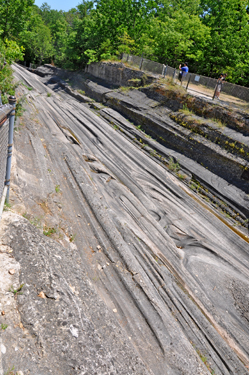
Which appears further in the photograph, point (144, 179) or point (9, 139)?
point (144, 179)

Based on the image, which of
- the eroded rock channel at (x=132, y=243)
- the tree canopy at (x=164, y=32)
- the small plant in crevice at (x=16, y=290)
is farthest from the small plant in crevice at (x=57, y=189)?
the tree canopy at (x=164, y=32)

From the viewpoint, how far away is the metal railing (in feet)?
54.7

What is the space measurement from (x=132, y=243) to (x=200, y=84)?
49.8 ft

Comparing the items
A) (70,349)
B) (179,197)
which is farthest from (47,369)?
(179,197)

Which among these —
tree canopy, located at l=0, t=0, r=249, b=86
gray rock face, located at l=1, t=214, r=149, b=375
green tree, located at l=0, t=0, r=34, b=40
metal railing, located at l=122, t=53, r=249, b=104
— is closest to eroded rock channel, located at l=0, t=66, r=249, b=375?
gray rock face, located at l=1, t=214, r=149, b=375

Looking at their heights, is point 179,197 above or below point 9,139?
below

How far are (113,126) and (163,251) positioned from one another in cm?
1315

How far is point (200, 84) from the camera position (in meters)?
18.8

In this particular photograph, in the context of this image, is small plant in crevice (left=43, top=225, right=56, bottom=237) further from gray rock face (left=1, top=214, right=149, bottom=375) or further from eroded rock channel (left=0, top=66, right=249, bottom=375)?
gray rock face (left=1, top=214, right=149, bottom=375)

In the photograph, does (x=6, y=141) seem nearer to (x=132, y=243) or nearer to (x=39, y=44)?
(x=132, y=243)

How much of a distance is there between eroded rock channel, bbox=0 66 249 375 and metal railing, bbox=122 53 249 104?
5.15 feet

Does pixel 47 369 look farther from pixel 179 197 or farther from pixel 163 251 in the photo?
pixel 179 197

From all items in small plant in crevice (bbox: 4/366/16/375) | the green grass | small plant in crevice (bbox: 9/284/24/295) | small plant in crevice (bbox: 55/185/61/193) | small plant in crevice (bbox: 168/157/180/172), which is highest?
the green grass

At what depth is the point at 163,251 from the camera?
362 inches
